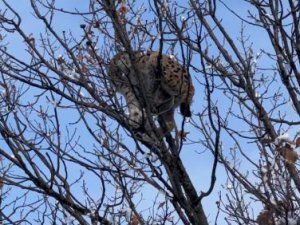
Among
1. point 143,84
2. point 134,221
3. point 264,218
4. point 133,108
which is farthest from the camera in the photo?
point 133,108

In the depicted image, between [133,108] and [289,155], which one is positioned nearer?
[289,155]

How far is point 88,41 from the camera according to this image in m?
4.03

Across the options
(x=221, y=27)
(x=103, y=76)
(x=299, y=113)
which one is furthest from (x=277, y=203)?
(x=221, y=27)

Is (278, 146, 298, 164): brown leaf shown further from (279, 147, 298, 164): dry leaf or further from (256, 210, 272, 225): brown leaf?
(256, 210, 272, 225): brown leaf

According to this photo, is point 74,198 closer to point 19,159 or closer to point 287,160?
point 19,159

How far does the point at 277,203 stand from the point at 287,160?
36 centimetres

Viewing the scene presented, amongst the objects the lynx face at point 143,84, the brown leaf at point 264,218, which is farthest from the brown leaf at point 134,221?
the brown leaf at point 264,218

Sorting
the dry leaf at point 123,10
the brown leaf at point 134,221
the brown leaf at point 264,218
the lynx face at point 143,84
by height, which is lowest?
the brown leaf at point 264,218

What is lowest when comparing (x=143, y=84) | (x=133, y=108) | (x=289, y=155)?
(x=289, y=155)

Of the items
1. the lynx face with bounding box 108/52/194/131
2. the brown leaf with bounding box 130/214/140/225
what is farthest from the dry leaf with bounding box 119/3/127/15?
the brown leaf with bounding box 130/214/140/225

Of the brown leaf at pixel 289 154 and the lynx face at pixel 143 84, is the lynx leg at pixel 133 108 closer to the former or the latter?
the lynx face at pixel 143 84

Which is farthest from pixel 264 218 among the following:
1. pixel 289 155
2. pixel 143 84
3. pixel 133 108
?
pixel 133 108

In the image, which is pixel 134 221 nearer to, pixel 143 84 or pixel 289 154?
pixel 143 84

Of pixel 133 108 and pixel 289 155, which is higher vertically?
pixel 133 108
